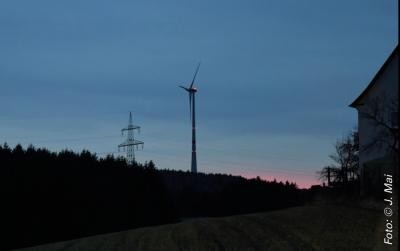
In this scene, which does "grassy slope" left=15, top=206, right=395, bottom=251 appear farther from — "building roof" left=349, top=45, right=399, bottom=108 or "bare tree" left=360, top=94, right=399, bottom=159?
"building roof" left=349, top=45, right=399, bottom=108

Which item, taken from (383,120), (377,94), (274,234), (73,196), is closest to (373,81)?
(377,94)

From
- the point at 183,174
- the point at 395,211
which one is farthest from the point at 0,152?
the point at 183,174

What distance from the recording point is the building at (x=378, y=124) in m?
42.8

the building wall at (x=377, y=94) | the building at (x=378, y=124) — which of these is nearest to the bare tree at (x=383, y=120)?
the building at (x=378, y=124)

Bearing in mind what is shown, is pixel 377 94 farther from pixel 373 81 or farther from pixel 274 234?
pixel 274 234

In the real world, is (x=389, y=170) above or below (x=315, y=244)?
above

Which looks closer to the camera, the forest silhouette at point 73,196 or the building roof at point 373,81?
the building roof at point 373,81

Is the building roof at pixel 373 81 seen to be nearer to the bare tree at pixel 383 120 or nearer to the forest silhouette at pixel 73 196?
the bare tree at pixel 383 120

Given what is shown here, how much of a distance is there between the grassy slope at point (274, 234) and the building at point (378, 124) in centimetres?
396

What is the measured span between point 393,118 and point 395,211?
1093 cm

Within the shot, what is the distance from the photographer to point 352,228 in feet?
108

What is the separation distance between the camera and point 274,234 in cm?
3450

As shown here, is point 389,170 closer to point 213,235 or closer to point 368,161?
point 368,161

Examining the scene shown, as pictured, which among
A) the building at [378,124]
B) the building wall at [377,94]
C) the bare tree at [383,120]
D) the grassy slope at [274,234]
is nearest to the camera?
the grassy slope at [274,234]
